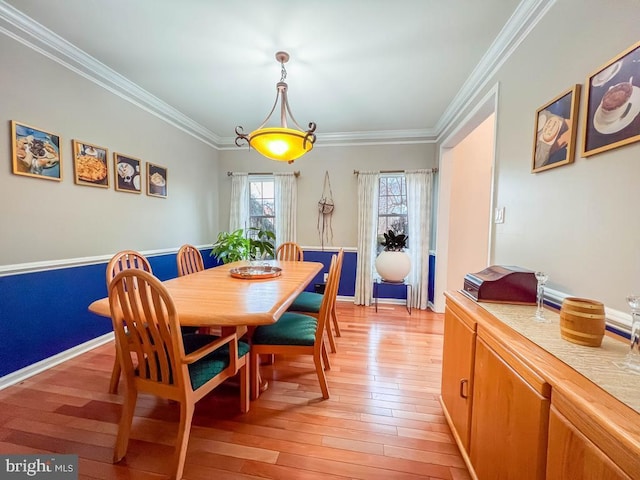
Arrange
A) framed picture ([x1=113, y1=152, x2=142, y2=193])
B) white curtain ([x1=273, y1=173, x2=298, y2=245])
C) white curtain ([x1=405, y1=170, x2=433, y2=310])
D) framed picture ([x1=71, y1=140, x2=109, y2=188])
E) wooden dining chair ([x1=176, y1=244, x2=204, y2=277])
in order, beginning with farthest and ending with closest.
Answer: white curtain ([x1=273, y1=173, x2=298, y2=245]) < white curtain ([x1=405, y1=170, x2=433, y2=310]) < framed picture ([x1=113, y1=152, x2=142, y2=193]) < wooden dining chair ([x1=176, y1=244, x2=204, y2=277]) < framed picture ([x1=71, y1=140, x2=109, y2=188])

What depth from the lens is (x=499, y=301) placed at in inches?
52.3

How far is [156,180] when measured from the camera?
3.06 m

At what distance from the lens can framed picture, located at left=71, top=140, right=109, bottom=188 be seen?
7.23ft

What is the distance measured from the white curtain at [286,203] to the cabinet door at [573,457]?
3.55 meters

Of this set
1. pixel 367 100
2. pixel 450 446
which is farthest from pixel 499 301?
pixel 367 100

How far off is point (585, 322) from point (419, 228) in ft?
9.56

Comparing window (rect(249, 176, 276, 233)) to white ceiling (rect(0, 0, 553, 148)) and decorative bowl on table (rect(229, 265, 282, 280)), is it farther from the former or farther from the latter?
decorative bowl on table (rect(229, 265, 282, 280))

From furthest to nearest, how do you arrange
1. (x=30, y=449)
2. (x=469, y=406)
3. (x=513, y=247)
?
(x=513, y=247) < (x=30, y=449) < (x=469, y=406)

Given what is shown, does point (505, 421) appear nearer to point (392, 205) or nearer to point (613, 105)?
point (613, 105)

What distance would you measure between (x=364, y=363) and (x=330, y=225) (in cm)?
224

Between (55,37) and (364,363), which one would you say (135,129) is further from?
(364,363)

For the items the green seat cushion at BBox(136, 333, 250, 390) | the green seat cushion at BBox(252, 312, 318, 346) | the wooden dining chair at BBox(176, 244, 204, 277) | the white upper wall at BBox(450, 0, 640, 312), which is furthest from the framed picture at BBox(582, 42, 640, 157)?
the wooden dining chair at BBox(176, 244, 204, 277)

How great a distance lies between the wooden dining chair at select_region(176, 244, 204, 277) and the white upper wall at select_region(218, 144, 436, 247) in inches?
69.0

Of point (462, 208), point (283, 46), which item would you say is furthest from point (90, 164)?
point (462, 208)
